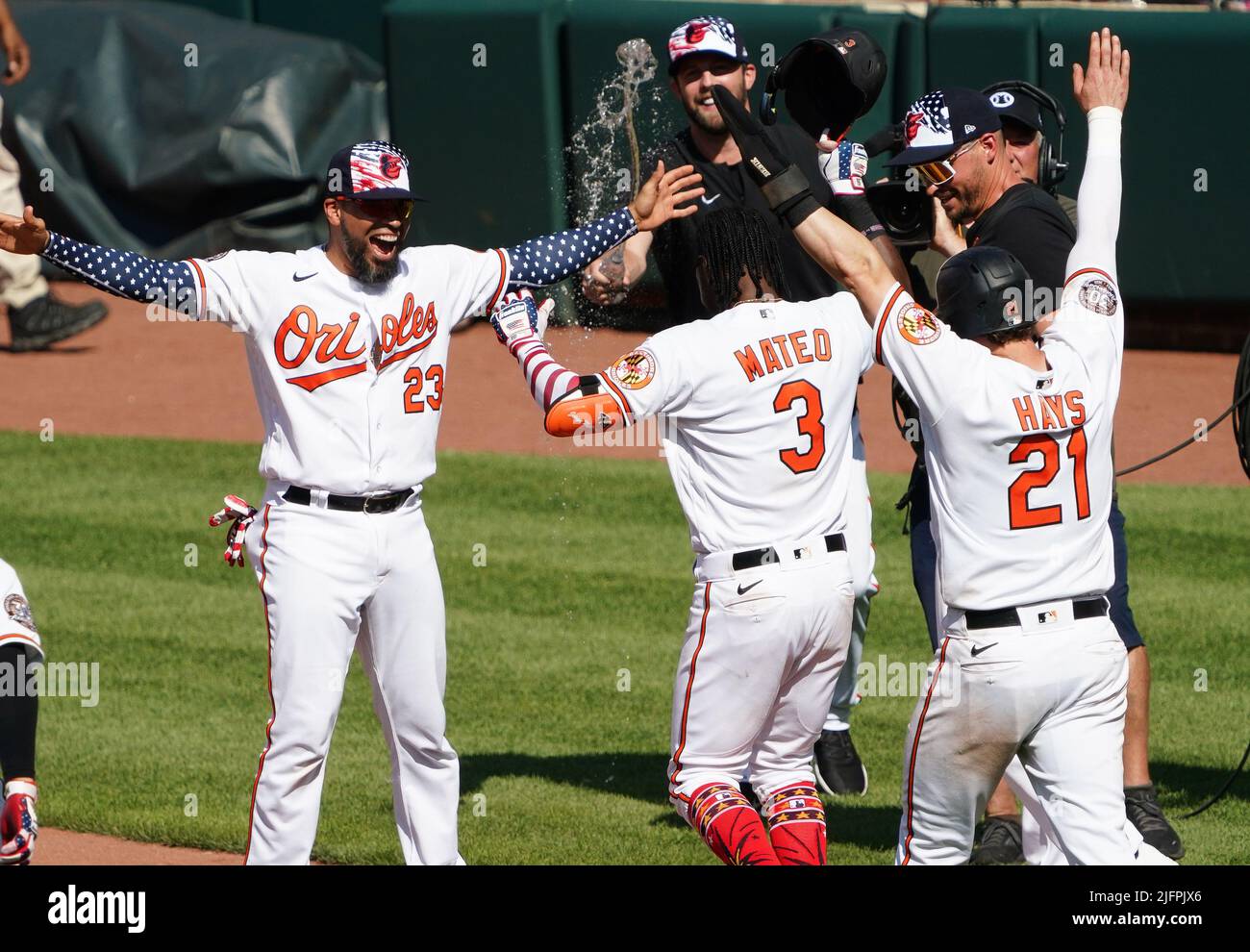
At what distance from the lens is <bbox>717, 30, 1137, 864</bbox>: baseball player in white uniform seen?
4.30 m

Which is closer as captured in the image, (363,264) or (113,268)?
(113,268)

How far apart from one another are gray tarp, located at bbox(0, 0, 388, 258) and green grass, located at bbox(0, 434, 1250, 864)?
4.83m

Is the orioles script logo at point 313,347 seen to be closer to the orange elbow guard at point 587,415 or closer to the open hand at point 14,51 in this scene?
the orange elbow guard at point 587,415

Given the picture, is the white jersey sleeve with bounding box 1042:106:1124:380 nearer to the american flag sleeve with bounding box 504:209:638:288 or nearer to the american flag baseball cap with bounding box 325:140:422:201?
the american flag sleeve with bounding box 504:209:638:288

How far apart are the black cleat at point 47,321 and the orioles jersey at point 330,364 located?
1018 centimetres

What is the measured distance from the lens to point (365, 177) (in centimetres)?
517

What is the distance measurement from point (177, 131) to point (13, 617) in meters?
12.7

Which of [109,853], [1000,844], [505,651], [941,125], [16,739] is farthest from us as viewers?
[505,651]

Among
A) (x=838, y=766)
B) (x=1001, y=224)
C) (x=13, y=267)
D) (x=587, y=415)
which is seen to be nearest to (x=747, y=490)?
(x=587, y=415)

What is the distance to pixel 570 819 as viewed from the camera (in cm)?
639

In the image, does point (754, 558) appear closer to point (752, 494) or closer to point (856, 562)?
point (752, 494)
